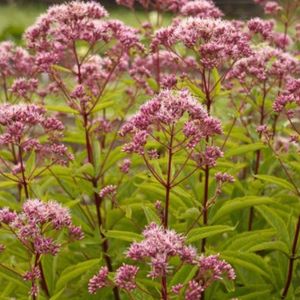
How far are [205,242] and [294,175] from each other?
1.05 metres

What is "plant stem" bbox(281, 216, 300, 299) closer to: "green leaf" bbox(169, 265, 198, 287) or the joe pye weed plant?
the joe pye weed plant

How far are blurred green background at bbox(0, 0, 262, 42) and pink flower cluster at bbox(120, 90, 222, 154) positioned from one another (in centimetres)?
1355

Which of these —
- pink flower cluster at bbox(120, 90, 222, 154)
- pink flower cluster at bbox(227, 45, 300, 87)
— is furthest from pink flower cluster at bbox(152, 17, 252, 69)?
pink flower cluster at bbox(227, 45, 300, 87)

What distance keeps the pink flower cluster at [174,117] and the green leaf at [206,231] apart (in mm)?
415

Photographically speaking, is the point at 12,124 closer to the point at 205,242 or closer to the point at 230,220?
the point at 205,242

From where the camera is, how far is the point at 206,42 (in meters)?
3.58

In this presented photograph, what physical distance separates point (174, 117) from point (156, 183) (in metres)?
0.84

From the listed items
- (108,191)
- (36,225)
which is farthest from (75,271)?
(36,225)

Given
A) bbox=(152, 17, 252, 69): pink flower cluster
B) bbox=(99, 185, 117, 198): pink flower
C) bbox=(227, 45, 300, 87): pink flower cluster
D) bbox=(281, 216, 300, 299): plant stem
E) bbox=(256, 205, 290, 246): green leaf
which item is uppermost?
bbox=(152, 17, 252, 69): pink flower cluster

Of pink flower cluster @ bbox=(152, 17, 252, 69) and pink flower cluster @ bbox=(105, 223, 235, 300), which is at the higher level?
pink flower cluster @ bbox=(152, 17, 252, 69)

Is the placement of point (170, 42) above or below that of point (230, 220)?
above

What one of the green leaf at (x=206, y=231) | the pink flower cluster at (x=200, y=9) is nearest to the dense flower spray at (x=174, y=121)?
the green leaf at (x=206, y=231)

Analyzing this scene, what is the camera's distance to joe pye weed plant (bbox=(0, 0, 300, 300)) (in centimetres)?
304

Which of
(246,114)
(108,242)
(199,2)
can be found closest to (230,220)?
(108,242)
